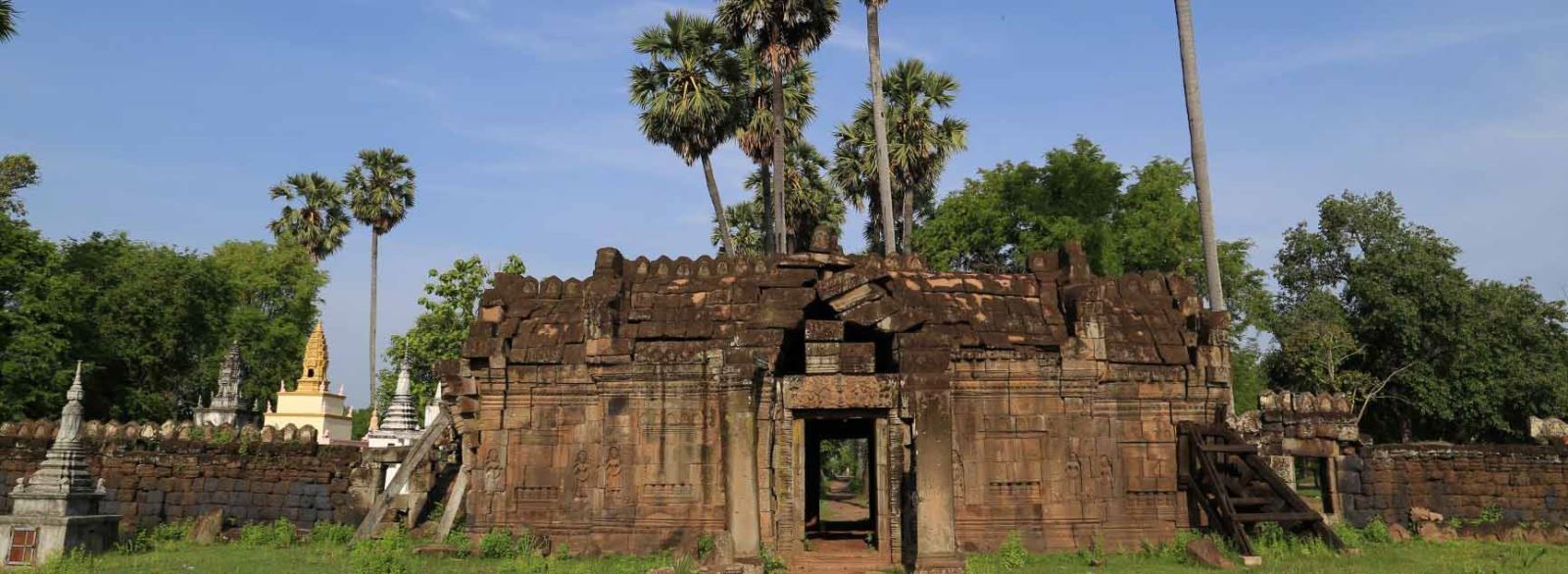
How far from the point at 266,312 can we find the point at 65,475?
4024cm

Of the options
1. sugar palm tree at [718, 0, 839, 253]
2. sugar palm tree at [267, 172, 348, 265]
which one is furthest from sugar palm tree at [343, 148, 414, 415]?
sugar palm tree at [718, 0, 839, 253]

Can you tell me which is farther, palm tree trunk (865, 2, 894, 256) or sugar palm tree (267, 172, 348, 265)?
sugar palm tree (267, 172, 348, 265)

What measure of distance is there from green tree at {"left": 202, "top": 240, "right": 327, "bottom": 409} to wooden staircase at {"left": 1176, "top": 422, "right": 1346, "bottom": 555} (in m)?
42.3

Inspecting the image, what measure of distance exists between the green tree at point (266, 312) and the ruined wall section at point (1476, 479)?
4350 centimetres

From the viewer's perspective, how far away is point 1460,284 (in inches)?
1254

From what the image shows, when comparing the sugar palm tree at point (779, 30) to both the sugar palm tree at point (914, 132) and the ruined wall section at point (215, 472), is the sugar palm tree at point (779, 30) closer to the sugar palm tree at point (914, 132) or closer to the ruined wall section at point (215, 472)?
the sugar palm tree at point (914, 132)

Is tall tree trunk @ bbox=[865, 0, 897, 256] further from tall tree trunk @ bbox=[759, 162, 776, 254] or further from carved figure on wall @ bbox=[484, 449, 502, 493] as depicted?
carved figure on wall @ bbox=[484, 449, 502, 493]

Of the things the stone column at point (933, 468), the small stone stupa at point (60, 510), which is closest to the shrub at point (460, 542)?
Answer: the small stone stupa at point (60, 510)

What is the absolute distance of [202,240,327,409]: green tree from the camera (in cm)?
4619

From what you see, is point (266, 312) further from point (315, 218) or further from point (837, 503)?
point (837, 503)

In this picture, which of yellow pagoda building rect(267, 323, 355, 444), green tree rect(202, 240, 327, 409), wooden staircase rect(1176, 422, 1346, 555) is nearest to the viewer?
wooden staircase rect(1176, 422, 1346, 555)

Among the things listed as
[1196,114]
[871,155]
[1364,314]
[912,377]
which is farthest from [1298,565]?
[1364,314]

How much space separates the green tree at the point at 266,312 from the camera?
46188 millimetres

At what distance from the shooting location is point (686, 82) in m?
29.8
